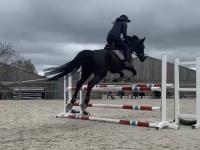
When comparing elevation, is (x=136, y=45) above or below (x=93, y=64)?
above

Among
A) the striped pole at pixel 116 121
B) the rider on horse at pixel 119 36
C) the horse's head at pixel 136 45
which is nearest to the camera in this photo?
the striped pole at pixel 116 121

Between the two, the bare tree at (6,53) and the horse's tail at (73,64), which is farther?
the bare tree at (6,53)

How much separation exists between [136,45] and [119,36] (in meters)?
0.55

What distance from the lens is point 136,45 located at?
890 cm

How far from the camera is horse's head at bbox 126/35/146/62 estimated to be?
348 inches

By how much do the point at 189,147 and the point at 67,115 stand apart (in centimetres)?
481

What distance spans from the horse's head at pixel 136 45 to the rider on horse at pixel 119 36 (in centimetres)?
20

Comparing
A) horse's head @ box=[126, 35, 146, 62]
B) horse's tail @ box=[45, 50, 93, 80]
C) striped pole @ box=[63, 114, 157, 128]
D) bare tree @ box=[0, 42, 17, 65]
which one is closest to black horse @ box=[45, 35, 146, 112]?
horse's tail @ box=[45, 50, 93, 80]

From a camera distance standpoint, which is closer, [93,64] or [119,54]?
[93,64]

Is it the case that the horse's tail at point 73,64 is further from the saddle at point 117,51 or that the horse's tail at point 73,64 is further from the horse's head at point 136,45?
the horse's head at point 136,45

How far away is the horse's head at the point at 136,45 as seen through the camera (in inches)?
348

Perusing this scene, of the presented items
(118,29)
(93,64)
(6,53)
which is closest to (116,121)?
(93,64)

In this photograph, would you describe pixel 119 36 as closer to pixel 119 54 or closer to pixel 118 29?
pixel 118 29

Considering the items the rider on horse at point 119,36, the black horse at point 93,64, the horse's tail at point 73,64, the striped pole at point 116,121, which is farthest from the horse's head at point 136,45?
the striped pole at point 116,121
